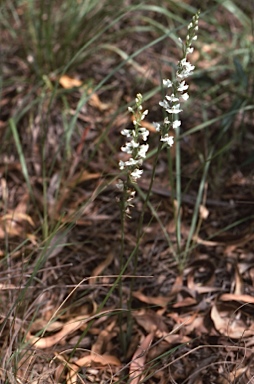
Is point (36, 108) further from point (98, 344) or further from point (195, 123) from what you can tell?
point (98, 344)

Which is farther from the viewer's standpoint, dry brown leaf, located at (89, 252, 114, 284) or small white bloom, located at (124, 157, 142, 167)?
dry brown leaf, located at (89, 252, 114, 284)

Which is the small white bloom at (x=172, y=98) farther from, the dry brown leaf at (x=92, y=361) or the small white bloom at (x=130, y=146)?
the dry brown leaf at (x=92, y=361)

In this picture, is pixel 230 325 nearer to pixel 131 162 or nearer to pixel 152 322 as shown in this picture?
pixel 152 322

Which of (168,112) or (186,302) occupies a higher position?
(168,112)

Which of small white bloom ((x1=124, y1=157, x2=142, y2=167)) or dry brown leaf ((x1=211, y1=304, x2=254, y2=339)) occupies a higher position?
small white bloom ((x1=124, y1=157, x2=142, y2=167))

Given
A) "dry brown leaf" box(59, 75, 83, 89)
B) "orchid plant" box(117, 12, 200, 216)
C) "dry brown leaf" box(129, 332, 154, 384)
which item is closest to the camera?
"orchid plant" box(117, 12, 200, 216)

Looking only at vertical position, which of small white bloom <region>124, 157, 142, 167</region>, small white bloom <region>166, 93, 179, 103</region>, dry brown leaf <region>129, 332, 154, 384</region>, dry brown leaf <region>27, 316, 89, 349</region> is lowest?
dry brown leaf <region>129, 332, 154, 384</region>

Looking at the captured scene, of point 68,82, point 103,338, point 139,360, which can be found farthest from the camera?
point 68,82

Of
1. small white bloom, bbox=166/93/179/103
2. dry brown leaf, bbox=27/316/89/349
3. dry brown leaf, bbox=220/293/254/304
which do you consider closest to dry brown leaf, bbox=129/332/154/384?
dry brown leaf, bbox=27/316/89/349

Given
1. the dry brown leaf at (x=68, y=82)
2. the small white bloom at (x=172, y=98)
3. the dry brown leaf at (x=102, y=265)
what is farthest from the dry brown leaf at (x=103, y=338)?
the dry brown leaf at (x=68, y=82)

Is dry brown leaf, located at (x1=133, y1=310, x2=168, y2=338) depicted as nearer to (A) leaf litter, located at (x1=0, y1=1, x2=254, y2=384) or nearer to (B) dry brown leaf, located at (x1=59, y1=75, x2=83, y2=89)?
(A) leaf litter, located at (x1=0, y1=1, x2=254, y2=384)

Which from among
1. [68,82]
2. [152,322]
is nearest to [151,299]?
[152,322]
